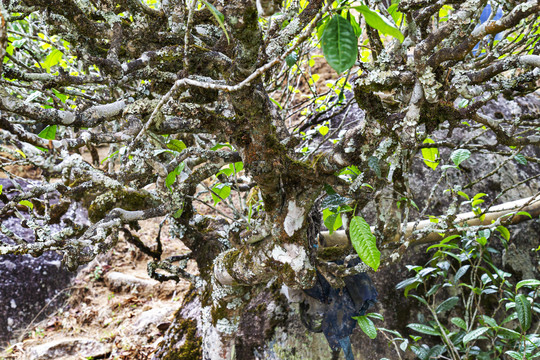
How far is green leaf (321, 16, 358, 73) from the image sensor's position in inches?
30.1

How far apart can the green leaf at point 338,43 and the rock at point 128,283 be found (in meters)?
3.70

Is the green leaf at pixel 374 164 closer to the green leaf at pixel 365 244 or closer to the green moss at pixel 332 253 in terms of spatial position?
the green leaf at pixel 365 244

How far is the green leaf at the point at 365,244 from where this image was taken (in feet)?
3.92

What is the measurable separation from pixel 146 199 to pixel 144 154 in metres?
0.47

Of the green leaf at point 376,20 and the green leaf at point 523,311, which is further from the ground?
the green leaf at point 376,20

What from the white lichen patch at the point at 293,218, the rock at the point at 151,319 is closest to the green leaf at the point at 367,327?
the white lichen patch at the point at 293,218

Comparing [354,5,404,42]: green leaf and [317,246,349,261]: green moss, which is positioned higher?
[354,5,404,42]: green leaf

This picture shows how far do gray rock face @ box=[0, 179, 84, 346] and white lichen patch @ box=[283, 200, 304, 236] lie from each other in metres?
2.82

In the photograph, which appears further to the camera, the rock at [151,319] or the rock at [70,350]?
the rock at [151,319]

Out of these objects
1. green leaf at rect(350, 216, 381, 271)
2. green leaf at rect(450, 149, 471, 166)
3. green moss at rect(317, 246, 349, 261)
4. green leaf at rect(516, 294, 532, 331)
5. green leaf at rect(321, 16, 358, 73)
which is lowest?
green leaf at rect(516, 294, 532, 331)

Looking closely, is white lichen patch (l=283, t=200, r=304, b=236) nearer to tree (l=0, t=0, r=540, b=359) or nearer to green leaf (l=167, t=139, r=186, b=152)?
tree (l=0, t=0, r=540, b=359)

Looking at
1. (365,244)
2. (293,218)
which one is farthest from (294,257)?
(365,244)

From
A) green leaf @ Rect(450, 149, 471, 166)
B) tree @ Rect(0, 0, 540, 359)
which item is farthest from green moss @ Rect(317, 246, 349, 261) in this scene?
green leaf @ Rect(450, 149, 471, 166)

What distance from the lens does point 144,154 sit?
1.69 m
